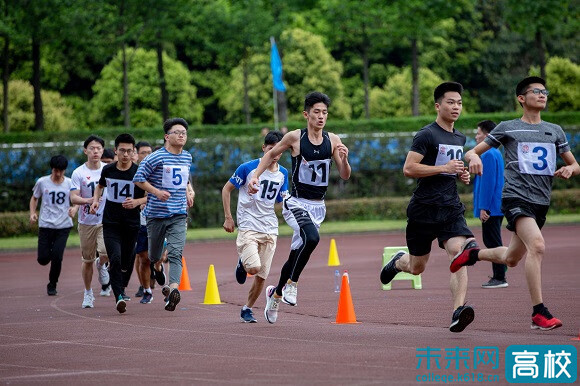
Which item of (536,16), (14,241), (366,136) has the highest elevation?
(536,16)

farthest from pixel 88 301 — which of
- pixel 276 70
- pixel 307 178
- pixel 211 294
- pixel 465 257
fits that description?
pixel 276 70

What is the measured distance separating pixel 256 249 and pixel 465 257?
316cm

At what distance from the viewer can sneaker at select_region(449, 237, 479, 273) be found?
33.6ft

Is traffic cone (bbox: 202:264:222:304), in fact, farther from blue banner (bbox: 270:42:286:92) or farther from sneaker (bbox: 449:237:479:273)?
blue banner (bbox: 270:42:286:92)

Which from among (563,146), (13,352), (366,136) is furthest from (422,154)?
(366,136)

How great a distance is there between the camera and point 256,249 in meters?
12.8

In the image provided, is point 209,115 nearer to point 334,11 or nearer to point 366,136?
point 334,11

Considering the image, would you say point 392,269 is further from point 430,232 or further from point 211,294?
point 211,294

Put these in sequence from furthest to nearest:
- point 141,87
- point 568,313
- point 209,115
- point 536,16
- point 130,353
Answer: point 209,115
point 141,87
point 536,16
point 568,313
point 130,353

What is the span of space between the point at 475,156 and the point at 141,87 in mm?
49420

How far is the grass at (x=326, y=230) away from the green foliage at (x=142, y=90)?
24.3 metres

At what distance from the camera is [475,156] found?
10242 millimetres

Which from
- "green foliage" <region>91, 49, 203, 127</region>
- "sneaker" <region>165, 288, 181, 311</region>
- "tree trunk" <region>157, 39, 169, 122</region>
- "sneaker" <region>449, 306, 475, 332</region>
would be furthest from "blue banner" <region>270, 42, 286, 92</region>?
"sneaker" <region>449, 306, 475, 332</region>

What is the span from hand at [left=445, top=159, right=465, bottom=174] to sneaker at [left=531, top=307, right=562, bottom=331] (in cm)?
148
